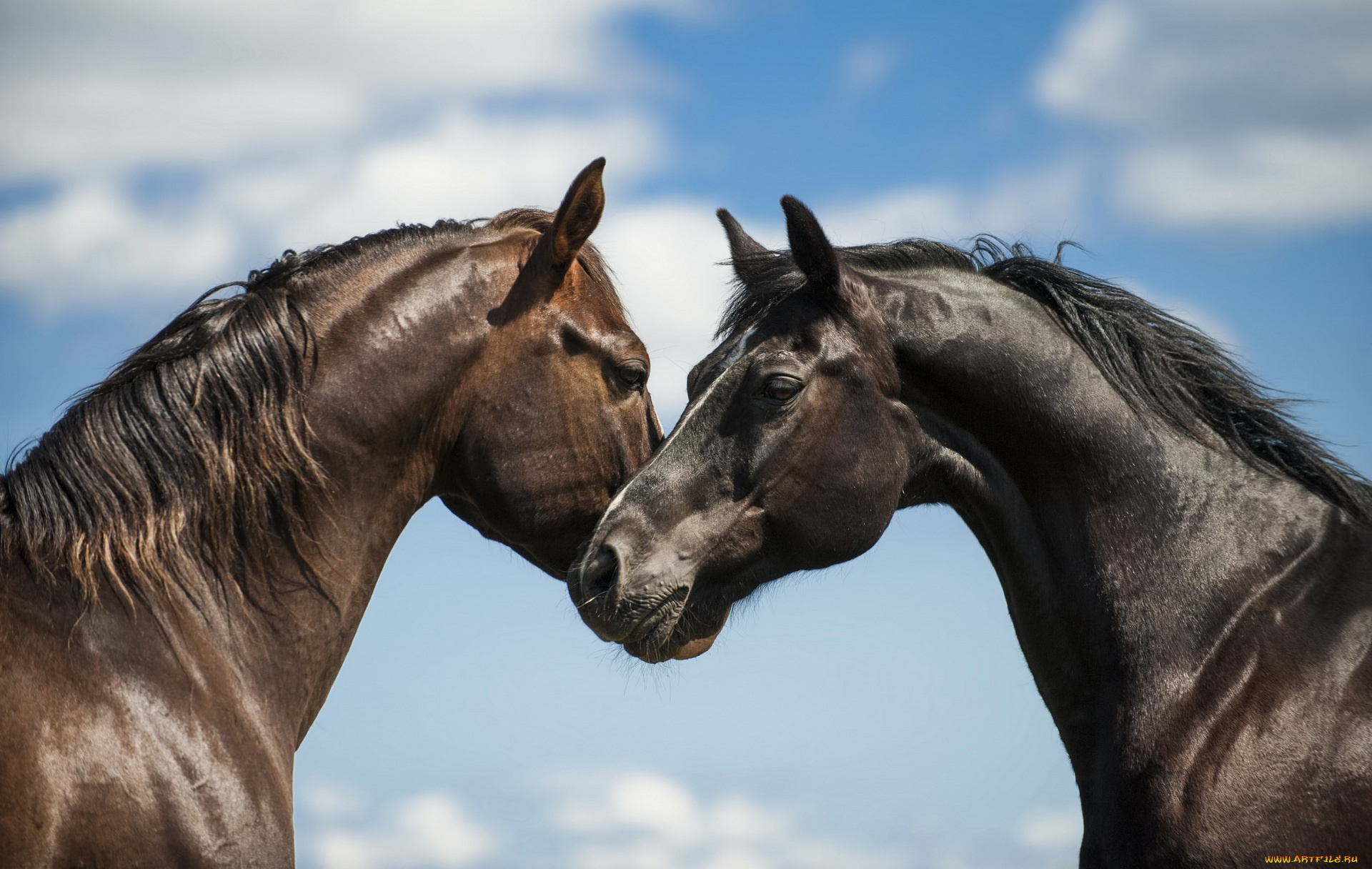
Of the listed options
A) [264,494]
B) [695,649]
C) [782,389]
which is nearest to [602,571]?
[695,649]

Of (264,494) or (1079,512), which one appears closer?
(264,494)

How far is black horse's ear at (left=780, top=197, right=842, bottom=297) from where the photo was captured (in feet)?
16.3

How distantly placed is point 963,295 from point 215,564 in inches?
121

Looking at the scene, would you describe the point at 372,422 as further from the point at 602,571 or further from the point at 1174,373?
the point at 1174,373

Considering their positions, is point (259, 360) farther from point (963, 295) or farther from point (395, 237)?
point (963, 295)

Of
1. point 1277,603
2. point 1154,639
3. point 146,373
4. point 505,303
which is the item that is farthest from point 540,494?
point 1277,603

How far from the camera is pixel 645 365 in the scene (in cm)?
548

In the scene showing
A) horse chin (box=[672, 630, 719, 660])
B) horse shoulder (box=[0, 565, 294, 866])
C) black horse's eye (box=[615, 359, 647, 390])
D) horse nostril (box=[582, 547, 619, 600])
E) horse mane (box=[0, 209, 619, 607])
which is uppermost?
black horse's eye (box=[615, 359, 647, 390])

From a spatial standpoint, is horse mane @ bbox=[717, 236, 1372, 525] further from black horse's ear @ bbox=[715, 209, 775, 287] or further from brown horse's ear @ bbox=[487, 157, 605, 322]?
brown horse's ear @ bbox=[487, 157, 605, 322]

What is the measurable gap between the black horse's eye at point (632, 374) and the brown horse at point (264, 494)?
0.01m

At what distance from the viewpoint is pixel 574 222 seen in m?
5.25

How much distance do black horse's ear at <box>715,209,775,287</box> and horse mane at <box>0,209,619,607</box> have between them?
190cm

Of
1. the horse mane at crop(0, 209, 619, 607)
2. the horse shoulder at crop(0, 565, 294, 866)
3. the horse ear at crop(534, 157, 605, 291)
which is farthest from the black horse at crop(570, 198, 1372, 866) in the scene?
the horse shoulder at crop(0, 565, 294, 866)

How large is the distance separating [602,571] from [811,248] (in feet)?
5.16
